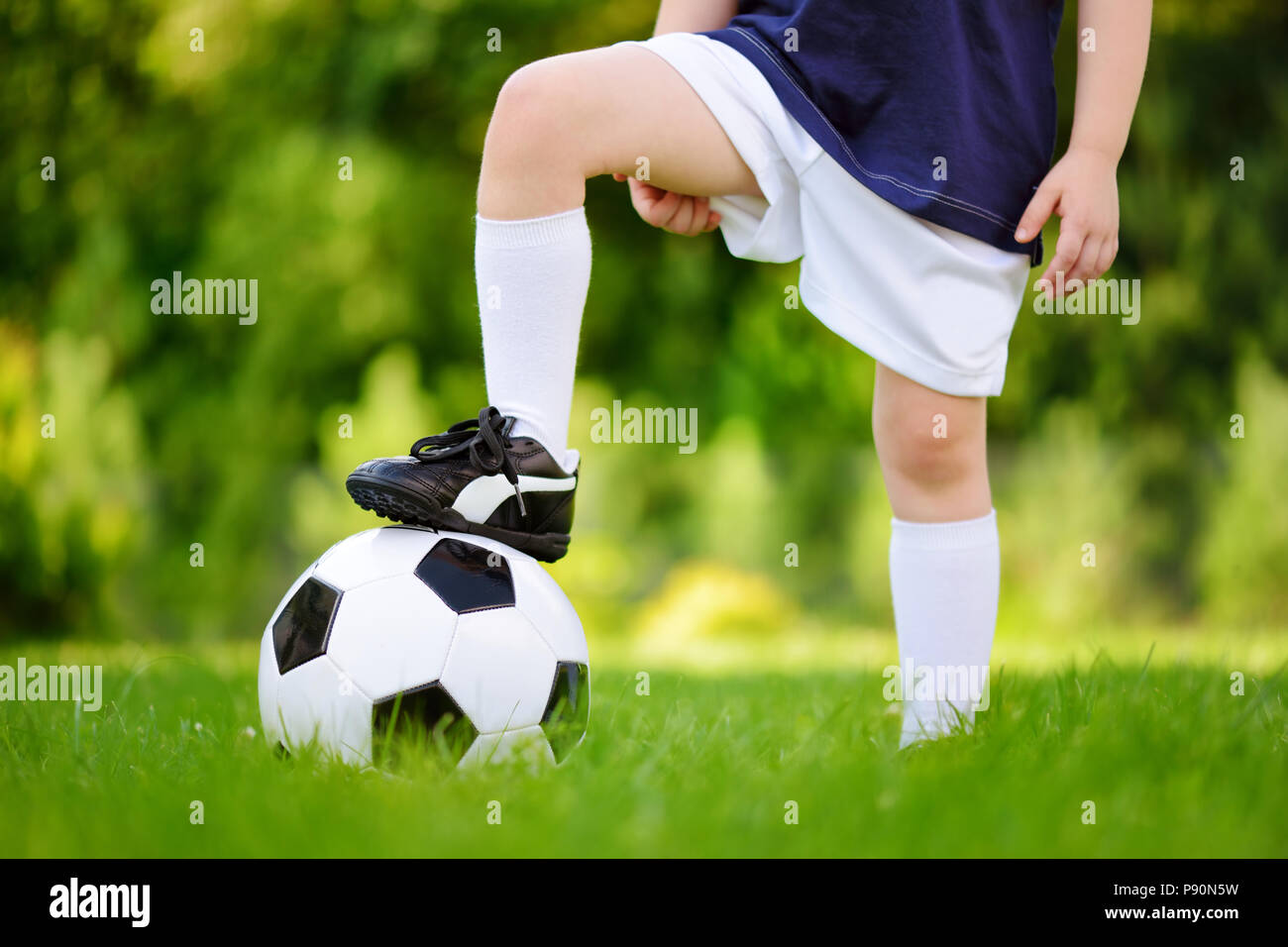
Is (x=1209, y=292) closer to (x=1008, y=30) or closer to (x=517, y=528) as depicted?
(x=1008, y=30)

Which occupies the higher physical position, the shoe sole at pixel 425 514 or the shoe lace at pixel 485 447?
the shoe lace at pixel 485 447

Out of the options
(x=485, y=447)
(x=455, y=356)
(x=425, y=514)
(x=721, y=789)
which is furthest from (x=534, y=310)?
(x=455, y=356)

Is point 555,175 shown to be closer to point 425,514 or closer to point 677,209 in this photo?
point 677,209

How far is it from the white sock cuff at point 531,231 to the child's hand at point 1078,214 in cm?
73

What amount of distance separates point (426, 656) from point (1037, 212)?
1187 mm

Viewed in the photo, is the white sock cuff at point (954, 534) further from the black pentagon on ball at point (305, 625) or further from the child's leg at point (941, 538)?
the black pentagon on ball at point (305, 625)

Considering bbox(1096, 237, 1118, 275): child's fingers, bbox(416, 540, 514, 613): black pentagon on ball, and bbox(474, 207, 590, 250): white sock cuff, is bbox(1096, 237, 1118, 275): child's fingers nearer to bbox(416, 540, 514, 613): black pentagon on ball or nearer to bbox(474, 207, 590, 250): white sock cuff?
bbox(474, 207, 590, 250): white sock cuff

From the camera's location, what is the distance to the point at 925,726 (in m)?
1.90

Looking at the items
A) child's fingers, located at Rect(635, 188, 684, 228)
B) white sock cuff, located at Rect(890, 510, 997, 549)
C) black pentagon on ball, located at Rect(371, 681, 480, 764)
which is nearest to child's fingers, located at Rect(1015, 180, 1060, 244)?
white sock cuff, located at Rect(890, 510, 997, 549)

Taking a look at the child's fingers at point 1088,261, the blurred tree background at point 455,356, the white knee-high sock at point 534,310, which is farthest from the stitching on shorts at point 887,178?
the blurred tree background at point 455,356

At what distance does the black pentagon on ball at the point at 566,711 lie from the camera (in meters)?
1.71

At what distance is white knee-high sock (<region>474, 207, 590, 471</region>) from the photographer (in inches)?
69.7

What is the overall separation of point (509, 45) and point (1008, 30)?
672cm
